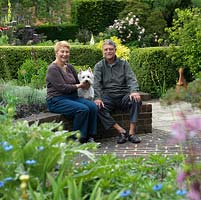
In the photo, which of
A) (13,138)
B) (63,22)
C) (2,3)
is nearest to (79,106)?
(13,138)

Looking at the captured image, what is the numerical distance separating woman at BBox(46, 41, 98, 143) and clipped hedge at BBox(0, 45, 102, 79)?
3879mm

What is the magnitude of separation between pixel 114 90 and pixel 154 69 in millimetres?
4339

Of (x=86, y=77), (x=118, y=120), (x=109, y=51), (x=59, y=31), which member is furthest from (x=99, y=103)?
(x=59, y=31)

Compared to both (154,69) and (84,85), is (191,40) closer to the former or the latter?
(154,69)

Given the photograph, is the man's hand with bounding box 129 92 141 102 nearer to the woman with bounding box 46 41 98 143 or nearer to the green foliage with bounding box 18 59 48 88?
the woman with bounding box 46 41 98 143

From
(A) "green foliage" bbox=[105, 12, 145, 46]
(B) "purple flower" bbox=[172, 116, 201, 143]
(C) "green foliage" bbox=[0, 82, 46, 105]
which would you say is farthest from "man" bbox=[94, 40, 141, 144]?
(A) "green foliage" bbox=[105, 12, 145, 46]

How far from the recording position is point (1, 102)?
766 cm

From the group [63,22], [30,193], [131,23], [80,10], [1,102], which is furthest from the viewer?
[63,22]

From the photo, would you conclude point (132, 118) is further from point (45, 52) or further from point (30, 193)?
point (45, 52)

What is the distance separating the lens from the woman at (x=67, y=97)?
7129mm

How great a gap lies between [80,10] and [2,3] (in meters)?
2.79

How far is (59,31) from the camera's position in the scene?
20.8 meters

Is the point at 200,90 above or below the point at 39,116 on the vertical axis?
above

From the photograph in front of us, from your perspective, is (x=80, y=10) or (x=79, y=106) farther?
(x=80, y=10)
